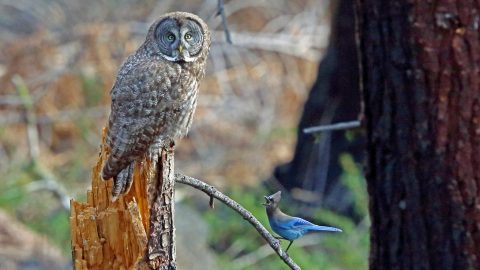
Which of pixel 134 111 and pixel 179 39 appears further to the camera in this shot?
pixel 179 39

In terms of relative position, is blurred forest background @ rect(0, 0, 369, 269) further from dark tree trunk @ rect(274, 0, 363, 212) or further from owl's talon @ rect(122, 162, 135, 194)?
owl's talon @ rect(122, 162, 135, 194)

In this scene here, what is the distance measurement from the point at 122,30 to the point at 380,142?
25.1ft

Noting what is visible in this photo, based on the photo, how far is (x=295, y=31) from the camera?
13344 millimetres

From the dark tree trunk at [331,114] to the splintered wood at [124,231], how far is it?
615cm

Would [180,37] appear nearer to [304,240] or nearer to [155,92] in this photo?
[155,92]

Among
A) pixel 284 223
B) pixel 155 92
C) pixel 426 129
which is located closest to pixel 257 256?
pixel 426 129

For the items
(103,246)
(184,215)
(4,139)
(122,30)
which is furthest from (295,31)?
(103,246)

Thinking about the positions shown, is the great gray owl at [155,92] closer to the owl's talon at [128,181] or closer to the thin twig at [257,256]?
the owl's talon at [128,181]

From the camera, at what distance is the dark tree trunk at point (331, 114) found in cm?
1000

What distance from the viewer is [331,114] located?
33.0 ft

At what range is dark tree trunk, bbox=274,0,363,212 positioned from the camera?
10000mm

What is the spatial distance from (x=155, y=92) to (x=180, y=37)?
289 mm

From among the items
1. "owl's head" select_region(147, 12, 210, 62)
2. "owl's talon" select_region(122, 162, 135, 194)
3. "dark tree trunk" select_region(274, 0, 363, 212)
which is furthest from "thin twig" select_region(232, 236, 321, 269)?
"owl's talon" select_region(122, 162, 135, 194)

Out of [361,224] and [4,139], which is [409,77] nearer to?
[361,224]
